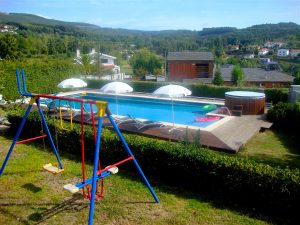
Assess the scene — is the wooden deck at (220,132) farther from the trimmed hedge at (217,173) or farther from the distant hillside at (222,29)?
the distant hillside at (222,29)

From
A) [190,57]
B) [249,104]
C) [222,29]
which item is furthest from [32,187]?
[222,29]

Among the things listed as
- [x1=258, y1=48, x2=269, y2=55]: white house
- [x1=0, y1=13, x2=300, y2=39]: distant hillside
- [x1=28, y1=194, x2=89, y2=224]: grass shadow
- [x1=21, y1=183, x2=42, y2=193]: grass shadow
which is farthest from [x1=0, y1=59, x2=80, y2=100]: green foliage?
[x1=258, y1=48, x2=269, y2=55]: white house

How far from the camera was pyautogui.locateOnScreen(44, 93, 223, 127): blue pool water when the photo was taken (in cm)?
1905

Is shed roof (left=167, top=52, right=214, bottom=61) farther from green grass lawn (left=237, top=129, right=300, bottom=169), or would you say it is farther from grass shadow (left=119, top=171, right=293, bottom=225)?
grass shadow (left=119, top=171, right=293, bottom=225)

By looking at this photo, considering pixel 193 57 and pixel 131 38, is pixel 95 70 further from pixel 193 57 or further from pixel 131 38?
pixel 131 38

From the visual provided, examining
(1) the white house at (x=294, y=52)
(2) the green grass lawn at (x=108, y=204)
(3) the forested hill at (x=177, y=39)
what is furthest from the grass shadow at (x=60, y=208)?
(1) the white house at (x=294, y=52)

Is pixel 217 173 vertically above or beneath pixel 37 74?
beneath

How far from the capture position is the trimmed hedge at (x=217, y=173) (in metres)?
6.53

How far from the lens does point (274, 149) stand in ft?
37.6

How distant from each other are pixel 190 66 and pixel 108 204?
45.6 metres

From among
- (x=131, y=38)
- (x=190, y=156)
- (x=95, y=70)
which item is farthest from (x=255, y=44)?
(x=190, y=156)

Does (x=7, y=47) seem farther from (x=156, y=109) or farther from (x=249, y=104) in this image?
(x=249, y=104)

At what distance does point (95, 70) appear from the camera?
3991cm

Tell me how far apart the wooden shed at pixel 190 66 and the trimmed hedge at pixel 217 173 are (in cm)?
4280
